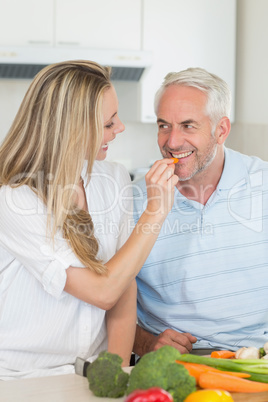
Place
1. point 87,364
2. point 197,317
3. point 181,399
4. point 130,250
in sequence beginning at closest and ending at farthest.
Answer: point 181,399 → point 87,364 → point 130,250 → point 197,317

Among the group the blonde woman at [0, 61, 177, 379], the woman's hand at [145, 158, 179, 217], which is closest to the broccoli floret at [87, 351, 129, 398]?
the blonde woman at [0, 61, 177, 379]

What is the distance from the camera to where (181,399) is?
100 centimetres

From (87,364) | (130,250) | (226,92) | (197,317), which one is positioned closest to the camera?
(87,364)

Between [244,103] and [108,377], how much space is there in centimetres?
278

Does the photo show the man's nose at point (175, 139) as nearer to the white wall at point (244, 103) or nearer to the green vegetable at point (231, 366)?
the green vegetable at point (231, 366)

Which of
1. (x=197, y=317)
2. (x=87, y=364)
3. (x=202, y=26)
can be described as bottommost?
(x=197, y=317)

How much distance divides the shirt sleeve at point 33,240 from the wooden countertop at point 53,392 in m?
0.30

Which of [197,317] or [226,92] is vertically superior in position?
[226,92]

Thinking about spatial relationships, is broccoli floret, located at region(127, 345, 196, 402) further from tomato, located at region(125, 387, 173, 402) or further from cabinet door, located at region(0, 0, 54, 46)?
cabinet door, located at region(0, 0, 54, 46)

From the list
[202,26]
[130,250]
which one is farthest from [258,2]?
[130,250]

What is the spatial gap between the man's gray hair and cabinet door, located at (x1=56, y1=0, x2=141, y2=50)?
165 centimetres

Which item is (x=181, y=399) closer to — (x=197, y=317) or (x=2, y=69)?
(x=197, y=317)

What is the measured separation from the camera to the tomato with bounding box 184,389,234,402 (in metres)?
0.99

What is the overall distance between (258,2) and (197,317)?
7.43 feet
